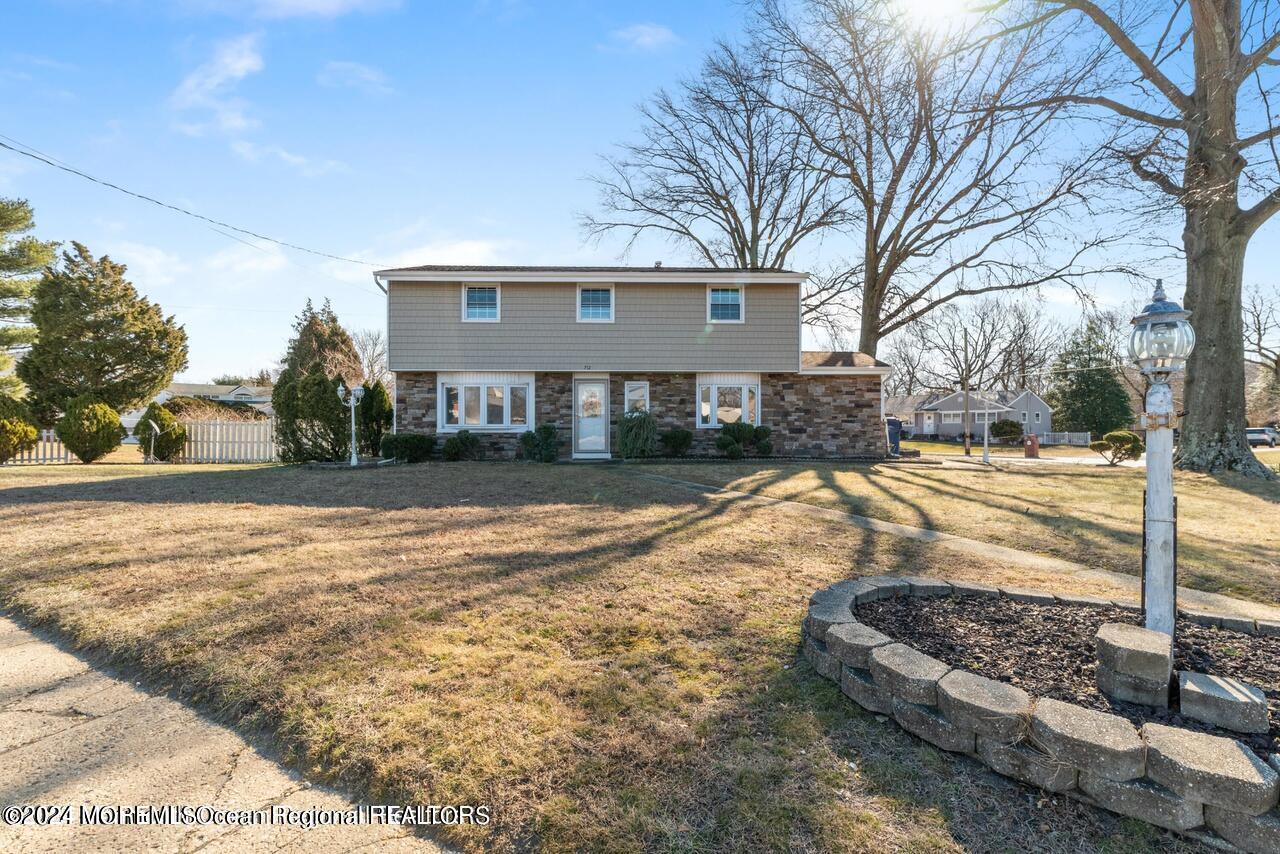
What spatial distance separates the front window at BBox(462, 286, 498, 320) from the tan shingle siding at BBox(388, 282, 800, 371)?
0.70 ft

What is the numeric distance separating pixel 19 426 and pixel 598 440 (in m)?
14.1

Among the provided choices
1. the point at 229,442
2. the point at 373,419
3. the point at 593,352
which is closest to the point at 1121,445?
the point at 593,352

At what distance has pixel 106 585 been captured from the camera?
4176 mm

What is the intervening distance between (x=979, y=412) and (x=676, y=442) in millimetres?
39815

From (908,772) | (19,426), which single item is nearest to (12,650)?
(908,772)

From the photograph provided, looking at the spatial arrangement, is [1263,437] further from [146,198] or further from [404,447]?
[146,198]

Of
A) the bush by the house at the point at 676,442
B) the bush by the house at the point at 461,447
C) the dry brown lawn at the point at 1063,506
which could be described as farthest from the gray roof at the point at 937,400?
the bush by the house at the point at 461,447

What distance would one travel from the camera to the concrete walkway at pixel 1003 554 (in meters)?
4.16

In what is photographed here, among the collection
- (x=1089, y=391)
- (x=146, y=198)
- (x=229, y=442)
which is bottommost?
(x=229, y=442)

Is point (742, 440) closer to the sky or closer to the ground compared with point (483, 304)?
closer to the ground

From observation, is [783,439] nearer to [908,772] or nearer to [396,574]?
[396,574]

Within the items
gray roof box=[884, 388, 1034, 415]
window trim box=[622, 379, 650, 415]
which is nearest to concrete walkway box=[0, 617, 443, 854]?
window trim box=[622, 379, 650, 415]

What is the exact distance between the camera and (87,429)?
555 inches

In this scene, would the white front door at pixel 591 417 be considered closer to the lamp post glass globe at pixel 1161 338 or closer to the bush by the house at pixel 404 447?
the bush by the house at pixel 404 447
